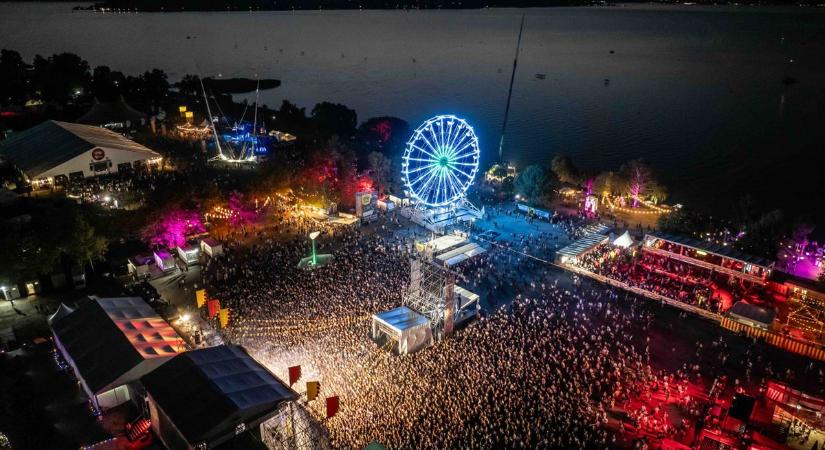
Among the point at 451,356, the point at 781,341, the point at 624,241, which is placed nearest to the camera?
the point at 451,356

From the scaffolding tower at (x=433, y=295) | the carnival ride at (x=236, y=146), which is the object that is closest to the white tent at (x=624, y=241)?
the scaffolding tower at (x=433, y=295)

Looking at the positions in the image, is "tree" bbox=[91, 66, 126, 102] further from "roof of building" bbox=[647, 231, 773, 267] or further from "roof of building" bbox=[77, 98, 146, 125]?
"roof of building" bbox=[647, 231, 773, 267]

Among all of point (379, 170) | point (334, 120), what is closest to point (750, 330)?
point (379, 170)

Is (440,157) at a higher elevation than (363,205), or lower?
higher

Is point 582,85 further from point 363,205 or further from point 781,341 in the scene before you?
point 781,341

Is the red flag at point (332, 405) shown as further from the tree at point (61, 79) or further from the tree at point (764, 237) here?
the tree at point (61, 79)

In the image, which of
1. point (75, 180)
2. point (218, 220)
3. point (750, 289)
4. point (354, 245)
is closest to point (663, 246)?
point (750, 289)
